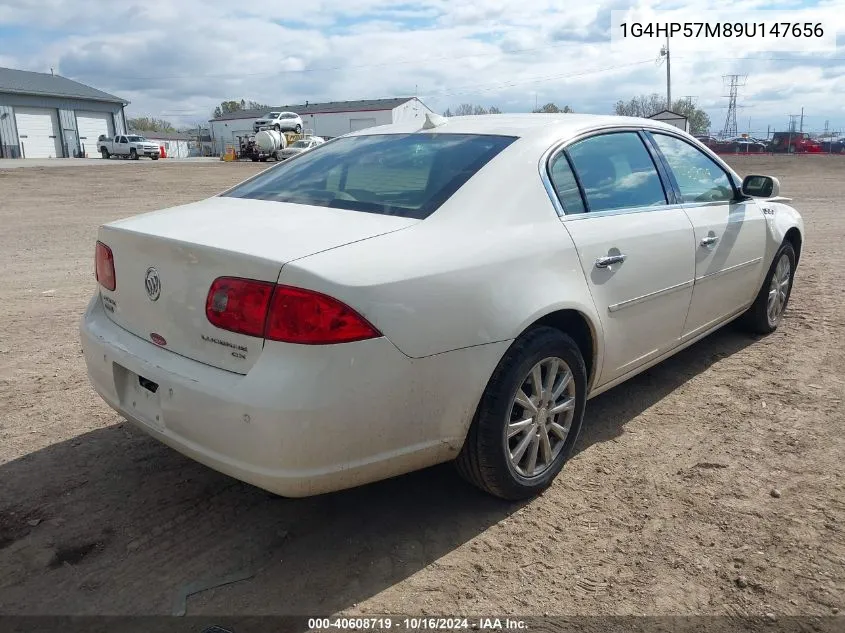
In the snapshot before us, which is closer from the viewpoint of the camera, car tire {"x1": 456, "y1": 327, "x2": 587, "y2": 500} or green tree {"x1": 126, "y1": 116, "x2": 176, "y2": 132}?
car tire {"x1": 456, "y1": 327, "x2": 587, "y2": 500}

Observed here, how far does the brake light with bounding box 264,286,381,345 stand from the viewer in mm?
2277

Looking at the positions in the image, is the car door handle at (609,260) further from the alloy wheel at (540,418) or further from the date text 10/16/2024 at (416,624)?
the date text 10/16/2024 at (416,624)

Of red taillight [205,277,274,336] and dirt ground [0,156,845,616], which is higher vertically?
red taillight [205,277,274,336]

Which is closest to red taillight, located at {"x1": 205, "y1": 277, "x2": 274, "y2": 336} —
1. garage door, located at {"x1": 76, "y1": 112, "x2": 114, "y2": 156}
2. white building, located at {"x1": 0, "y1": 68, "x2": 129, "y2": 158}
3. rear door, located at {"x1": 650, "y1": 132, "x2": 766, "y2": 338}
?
rear door, located at {"x1": 650, "y1": 132, "x2": 766, "y2": 338}

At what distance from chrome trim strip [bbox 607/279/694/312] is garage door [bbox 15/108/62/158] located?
53309 millimetres

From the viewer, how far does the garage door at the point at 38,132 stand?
47719mm

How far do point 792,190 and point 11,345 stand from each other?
68.3 feet

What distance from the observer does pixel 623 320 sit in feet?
11.2

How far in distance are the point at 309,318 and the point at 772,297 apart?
4265 millimetres

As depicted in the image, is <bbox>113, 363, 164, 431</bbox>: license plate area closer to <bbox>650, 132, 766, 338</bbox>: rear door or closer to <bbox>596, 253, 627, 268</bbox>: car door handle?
<bbox>596, 253, 627, 268</bbox>: car door handle

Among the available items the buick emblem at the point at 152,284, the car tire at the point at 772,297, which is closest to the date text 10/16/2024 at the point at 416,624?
the buick emblem at the point at 152,284

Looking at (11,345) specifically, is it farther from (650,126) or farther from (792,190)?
(792,190)

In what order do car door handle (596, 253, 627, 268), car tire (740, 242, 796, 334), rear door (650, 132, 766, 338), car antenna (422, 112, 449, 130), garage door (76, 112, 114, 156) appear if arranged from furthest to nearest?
garage door (76, 112, 114, 156) < car tire (740, 242, 796, 334) < rear door (650, 132, 766, 338) < car antenna (422, 112, 449, 130) < car door handle (596, 253, 627, 268)

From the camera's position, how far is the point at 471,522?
9.70ft
